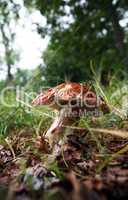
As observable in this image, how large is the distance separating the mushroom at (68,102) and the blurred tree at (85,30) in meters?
6.75

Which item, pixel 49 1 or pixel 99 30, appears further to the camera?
pixel 99 30

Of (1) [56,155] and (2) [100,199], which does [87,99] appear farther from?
(2) [100,199]

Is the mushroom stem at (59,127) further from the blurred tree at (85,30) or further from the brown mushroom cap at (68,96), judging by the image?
the blurred tree at (85,30)

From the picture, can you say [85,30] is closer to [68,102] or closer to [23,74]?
[23,74]

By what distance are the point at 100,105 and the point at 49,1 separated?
7.30 meters

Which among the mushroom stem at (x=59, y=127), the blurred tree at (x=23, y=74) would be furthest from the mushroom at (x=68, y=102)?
the blurred tree at (x=23, y=74)

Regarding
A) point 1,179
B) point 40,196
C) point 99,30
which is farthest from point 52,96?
point 99,30

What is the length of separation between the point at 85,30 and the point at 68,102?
7.96 meters

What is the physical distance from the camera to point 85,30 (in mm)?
9320

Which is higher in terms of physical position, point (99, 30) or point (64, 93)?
point (99, 30)

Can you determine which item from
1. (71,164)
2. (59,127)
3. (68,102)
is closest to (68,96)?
(68,102)

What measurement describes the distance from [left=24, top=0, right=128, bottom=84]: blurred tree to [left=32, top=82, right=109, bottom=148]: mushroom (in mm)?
6746

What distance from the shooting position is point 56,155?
1.54m

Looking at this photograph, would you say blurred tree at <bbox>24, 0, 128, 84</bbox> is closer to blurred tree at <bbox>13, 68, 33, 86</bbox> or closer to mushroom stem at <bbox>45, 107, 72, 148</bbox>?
blurred tree at <bbox>13, 68, 33, 86</bbox>
